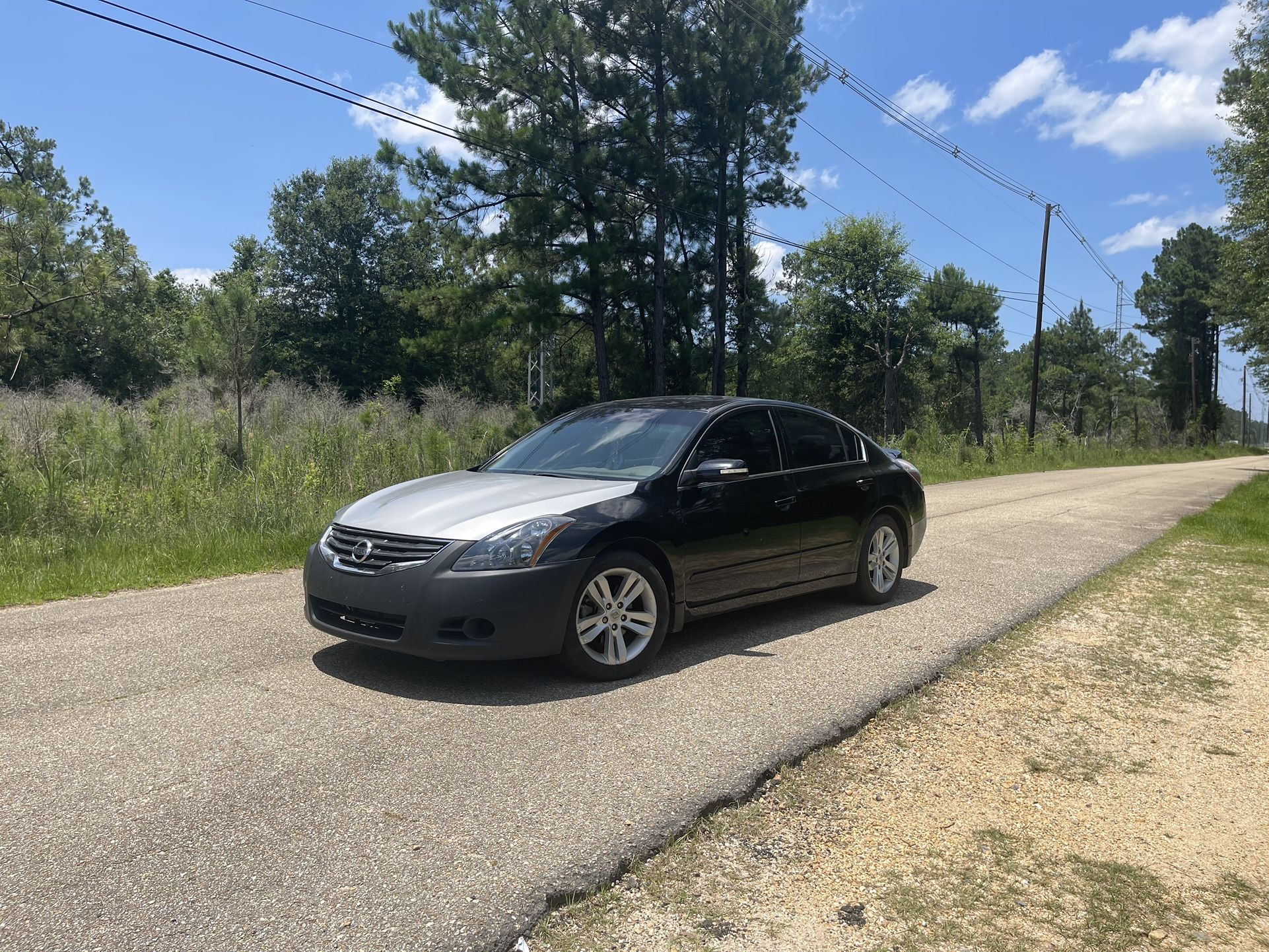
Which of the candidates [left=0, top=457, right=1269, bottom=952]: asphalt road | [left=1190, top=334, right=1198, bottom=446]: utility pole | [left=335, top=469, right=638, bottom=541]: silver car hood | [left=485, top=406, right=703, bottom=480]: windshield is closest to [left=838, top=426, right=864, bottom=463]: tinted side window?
[left=0, top=457, right=1269, bottom=952]: asphalt road

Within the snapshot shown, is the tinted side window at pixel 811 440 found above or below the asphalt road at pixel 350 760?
above

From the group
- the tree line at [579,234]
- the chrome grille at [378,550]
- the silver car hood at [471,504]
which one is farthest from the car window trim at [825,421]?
the tree line at [579,234]

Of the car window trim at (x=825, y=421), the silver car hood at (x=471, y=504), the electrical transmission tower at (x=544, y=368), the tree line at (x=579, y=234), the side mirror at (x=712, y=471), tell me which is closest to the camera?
the silver car hood at (x=471, y=504)

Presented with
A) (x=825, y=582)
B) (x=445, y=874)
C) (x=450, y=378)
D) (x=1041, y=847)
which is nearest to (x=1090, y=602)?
(x=825, y=582)

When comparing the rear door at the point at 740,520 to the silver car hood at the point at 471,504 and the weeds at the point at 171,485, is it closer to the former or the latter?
the silver car hood at the point at 471,504

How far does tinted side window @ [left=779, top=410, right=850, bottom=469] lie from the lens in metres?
6.22

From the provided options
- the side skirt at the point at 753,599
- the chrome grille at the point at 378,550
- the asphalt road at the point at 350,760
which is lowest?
the asphalt road at the point at 350,760

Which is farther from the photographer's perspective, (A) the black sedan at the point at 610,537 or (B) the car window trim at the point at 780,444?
(B) the car window trim at the point at 780,444

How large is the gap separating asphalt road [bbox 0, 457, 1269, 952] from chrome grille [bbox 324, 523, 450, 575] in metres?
0.60

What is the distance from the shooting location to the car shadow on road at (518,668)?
4402 mm

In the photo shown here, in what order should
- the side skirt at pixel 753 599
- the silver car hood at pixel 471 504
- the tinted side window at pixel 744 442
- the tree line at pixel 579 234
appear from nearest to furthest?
1. the silver car hood at pixel 471 504
2. the side skirt at pixel 753 599
3. the tinted side window at pixel 744 442
4. the tree line at pixel 579 234

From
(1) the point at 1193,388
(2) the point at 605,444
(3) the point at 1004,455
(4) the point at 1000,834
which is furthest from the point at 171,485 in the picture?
(1) the point at 1193,388

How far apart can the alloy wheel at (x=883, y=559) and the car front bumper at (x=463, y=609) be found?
3035mm

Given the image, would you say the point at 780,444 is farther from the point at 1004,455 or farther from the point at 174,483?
the point at 1004,455
